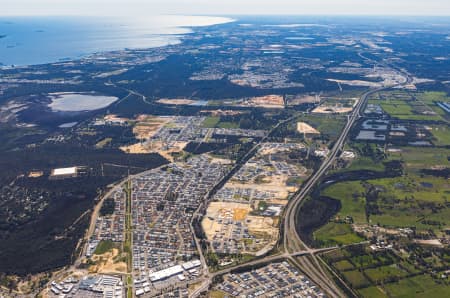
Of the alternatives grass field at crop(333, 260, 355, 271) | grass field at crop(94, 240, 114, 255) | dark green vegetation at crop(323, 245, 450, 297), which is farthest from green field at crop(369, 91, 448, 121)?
grass field at crop(94, 240, 114, 255)

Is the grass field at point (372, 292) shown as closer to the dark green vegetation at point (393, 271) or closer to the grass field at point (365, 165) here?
the dark green vegetation at point (393, 271)

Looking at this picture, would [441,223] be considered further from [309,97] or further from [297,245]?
[309,97]

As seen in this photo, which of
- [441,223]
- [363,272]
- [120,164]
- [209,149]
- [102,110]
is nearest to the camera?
[363,272]

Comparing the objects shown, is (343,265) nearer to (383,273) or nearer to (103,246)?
(383,273)

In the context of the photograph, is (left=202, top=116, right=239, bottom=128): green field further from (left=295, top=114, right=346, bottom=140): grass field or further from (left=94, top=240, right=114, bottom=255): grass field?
(left=94, top=240, right=114, bottom=255): grass field

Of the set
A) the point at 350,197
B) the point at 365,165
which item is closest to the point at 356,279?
the point at 350,197

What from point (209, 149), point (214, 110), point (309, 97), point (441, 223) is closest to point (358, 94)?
point (309, 97)

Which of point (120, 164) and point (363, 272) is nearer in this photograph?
point (363, 272)

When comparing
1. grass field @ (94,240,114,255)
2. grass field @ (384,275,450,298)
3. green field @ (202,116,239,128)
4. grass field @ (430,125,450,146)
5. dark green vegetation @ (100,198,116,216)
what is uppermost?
green field @ (202,116,239,128)
